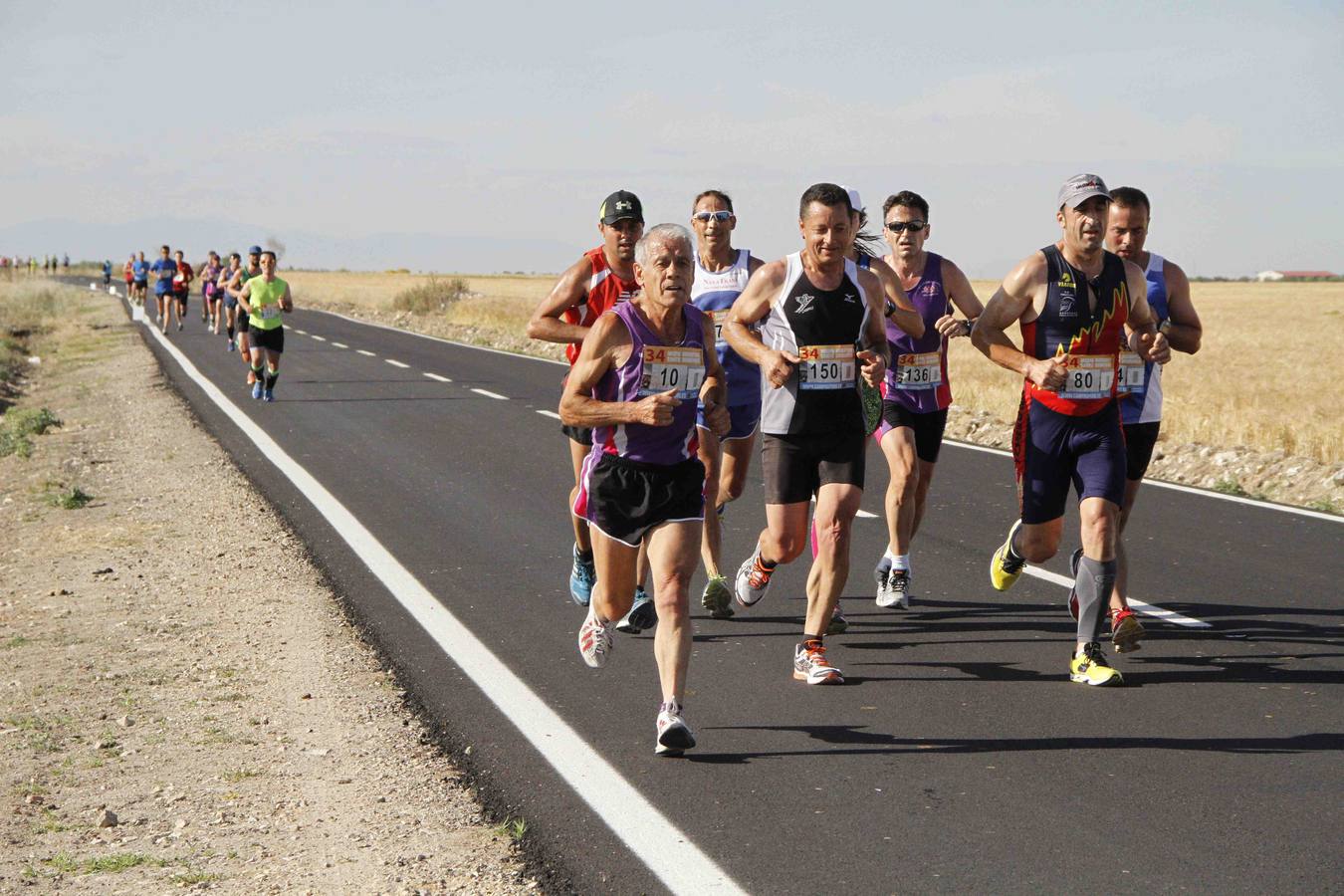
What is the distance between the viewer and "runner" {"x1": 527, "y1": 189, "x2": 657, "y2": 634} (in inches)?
303

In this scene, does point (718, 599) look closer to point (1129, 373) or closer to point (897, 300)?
point (897, 300)

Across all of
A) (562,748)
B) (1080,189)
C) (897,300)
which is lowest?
(562,748)

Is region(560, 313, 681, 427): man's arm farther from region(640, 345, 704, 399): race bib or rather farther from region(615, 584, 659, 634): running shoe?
region(615, 584, 659, 634): running shoe

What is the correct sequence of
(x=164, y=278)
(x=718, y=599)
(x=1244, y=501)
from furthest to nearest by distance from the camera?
(x=164, y=278)
(x=1244, y=501)
(x=718, y=599)

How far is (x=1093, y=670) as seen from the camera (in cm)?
679

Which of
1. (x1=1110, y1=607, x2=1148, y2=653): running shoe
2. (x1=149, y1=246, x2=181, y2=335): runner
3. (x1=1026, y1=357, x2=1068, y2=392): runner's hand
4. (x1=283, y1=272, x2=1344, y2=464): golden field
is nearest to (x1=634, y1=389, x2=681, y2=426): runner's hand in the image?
(x1=1026, y1=357, x2=1068, y2=392): runner's hand

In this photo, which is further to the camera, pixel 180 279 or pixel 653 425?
pixel 180 279

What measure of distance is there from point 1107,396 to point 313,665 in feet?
12.1

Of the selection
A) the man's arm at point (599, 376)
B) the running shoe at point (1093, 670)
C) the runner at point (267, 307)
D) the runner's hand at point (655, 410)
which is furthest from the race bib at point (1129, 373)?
the runner at point (267, 307)

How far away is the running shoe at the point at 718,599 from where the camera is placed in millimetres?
8109

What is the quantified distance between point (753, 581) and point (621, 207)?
75.4 inches

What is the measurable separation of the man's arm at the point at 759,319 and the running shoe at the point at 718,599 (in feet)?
5.16

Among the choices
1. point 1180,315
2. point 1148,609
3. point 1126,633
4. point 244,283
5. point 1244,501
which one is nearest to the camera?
point 1126,633

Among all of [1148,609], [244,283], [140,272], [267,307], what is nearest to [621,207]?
[1148,609]
